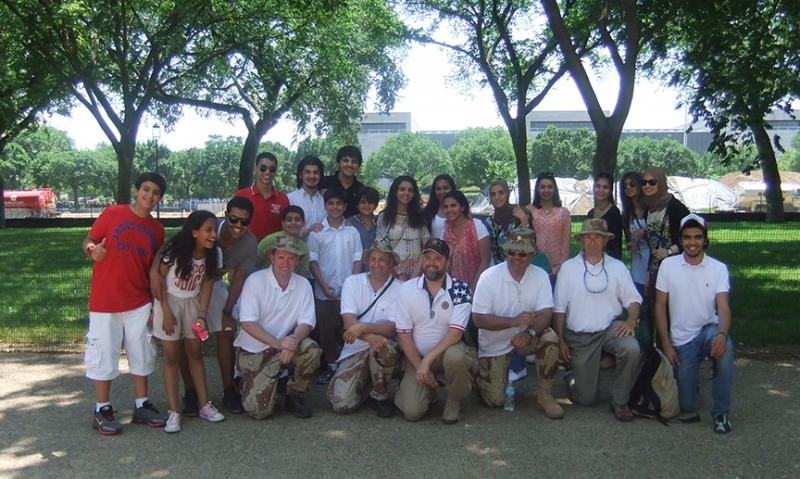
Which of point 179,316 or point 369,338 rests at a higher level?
point 179,316

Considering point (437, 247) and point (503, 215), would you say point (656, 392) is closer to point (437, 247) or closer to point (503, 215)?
point (437, 247)

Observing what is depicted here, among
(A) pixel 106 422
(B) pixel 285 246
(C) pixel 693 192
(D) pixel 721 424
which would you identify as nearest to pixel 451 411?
(B) pixel 285 246

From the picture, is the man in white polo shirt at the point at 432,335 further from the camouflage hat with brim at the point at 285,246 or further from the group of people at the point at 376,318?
the camouflage hat with brim at the point at 285,246

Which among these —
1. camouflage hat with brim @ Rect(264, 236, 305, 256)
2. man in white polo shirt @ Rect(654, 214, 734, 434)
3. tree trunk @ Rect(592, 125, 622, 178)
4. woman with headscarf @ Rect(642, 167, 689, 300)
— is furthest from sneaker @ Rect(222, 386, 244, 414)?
tree trunk @ Rect(592, 125, 622, 178)

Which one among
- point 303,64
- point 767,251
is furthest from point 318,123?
point 767,251

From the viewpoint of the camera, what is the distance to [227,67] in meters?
21.0

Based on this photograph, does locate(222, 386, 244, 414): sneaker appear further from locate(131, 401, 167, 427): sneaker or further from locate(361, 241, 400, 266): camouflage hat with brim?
Result: locate(361, 241, 400, 266): camouflage hat with brim

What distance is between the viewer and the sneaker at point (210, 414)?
485cm

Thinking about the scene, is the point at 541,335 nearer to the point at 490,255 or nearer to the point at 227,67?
the point at 490,255

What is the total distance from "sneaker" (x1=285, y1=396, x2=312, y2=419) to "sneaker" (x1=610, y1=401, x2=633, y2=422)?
225cm

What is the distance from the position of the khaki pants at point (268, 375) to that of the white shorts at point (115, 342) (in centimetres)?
69

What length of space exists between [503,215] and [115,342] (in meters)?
3.36

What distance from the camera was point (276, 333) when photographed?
5.10 m

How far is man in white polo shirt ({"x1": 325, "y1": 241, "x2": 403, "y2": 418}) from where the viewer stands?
16.4 ft
